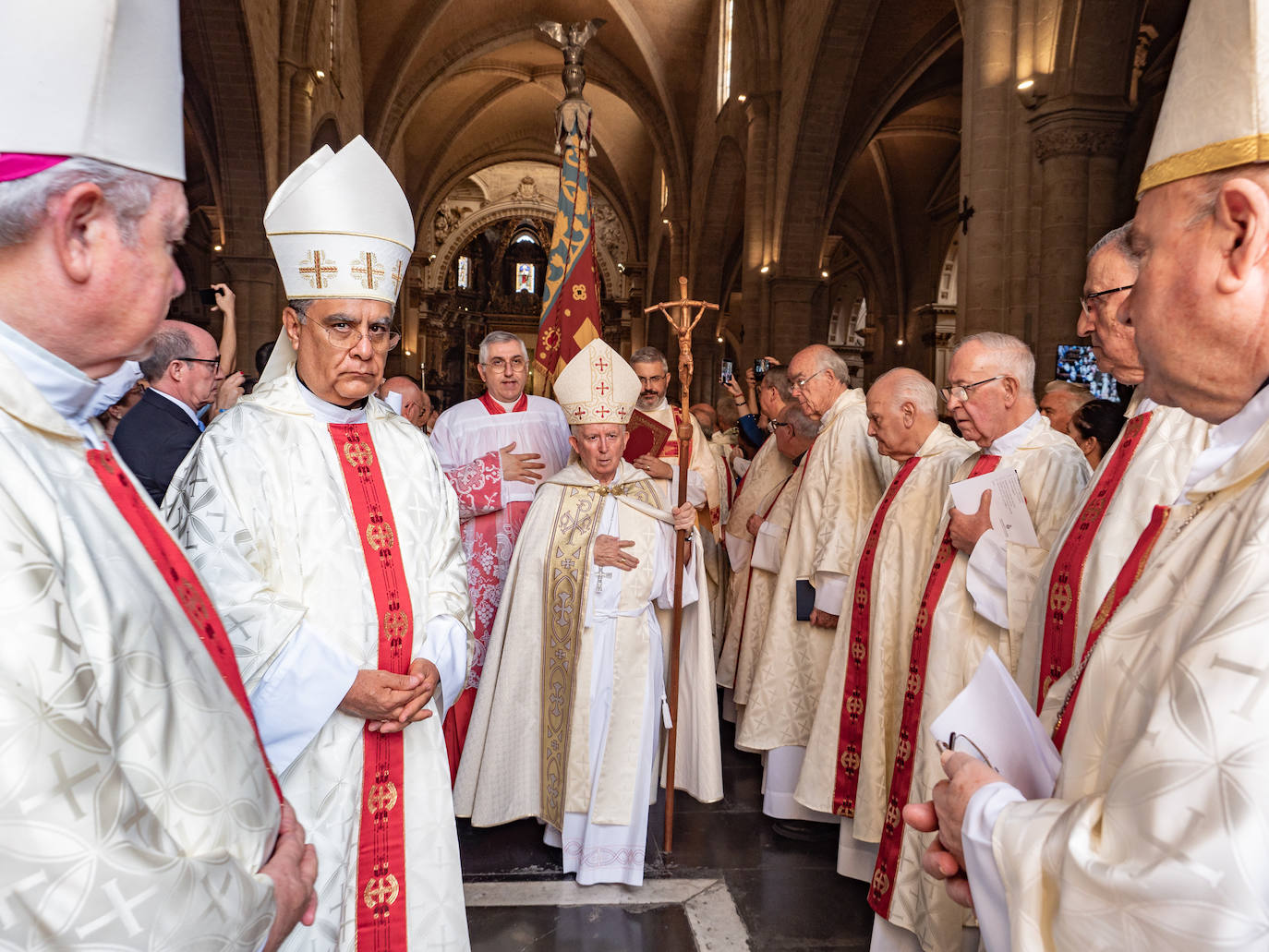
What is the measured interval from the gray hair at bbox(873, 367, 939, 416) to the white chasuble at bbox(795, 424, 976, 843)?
0.33ft

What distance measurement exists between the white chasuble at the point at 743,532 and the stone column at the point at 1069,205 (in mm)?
2329

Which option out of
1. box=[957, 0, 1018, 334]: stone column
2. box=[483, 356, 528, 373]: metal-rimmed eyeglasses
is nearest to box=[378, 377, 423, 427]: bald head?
box=[483, 356, 528, 373]: metal-rimmed eyeglasses

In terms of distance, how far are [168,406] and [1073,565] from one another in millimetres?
2748

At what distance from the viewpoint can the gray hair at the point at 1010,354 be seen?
2.81m

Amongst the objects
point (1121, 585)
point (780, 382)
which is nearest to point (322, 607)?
point (1121, 585)

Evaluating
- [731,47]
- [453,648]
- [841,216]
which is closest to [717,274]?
[841,216]

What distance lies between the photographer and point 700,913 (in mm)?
3141

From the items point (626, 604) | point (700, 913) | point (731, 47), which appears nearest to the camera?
point (700, 913)

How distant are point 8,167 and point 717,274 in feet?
62.6

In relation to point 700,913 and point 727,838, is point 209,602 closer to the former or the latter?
point 700,913

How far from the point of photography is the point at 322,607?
77.0 inches

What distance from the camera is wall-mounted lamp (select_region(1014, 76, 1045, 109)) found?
20.9 ft

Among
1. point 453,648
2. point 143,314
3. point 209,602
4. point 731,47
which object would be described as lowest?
point 453,648

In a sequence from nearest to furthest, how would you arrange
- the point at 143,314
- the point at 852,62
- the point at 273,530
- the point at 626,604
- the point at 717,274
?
the point at 143,314 < the point at 273,530 < the point at 626,604 < the point at 852,62 < the point at 717,274
